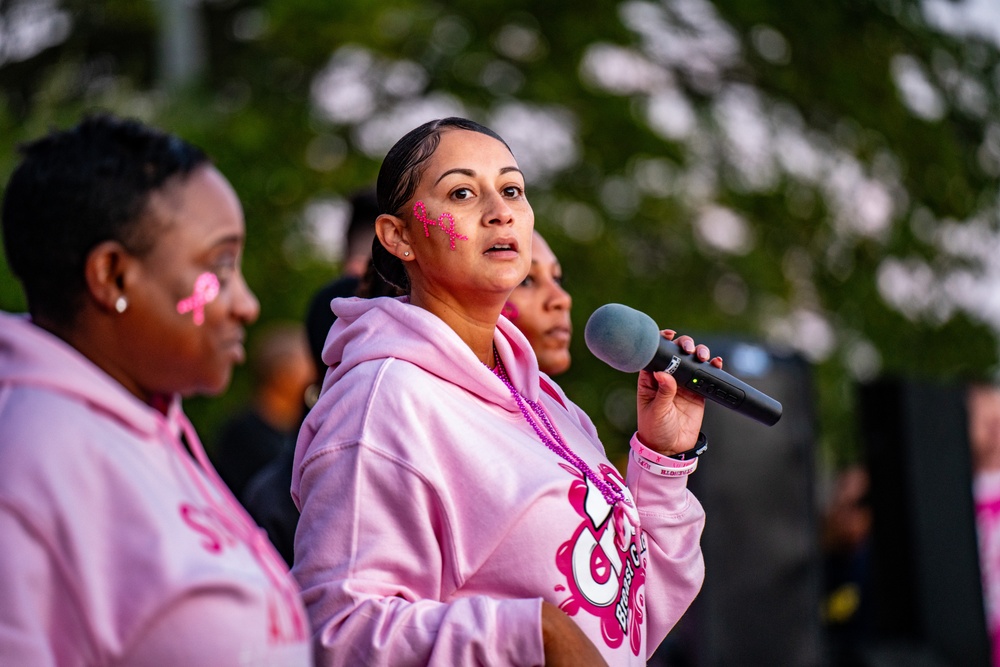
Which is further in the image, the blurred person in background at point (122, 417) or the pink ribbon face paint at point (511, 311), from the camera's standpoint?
the pink ribbon face paint at point (511, 311)

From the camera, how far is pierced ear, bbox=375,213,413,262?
2.08 m

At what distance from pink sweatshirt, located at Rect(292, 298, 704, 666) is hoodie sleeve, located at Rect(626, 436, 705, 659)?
124 mm

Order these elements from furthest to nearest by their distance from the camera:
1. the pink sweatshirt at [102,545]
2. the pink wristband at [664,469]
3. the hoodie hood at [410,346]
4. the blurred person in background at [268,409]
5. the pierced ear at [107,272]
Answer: the blurred person in background at [268,409], the pink wristband at [664,469], the hoodie hood at [410,346], the pierced ear at [107,272], the pink sweatshirt at [102,545]

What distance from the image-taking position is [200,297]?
1.61 metres

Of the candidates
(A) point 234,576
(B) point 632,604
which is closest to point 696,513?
(B) point 632,604

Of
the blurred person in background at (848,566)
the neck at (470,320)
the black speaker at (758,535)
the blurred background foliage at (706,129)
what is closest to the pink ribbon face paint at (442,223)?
the neck at (470,320)

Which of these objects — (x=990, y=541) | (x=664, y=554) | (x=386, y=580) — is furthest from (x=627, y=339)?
(x=990, y=541)

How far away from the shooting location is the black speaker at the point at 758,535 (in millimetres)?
5477

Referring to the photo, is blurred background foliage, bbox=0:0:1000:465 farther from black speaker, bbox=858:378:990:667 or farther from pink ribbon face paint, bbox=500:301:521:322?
pink ribbon face paint, bbox=500:301:521:322

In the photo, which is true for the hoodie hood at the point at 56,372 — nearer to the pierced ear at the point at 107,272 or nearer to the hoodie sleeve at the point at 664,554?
the pierced ear at the point at 107,272

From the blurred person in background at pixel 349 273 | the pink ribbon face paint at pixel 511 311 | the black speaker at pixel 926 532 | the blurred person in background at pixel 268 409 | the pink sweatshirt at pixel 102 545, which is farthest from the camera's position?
the black speaker at pixel 926 532

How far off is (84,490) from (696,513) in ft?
3.98

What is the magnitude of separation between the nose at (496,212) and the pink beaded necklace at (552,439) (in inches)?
10.7

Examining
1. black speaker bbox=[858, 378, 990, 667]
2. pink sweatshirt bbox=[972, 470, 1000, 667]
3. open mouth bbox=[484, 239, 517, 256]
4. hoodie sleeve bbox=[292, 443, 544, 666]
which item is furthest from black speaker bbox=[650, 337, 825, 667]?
hoodie sleeve bbox=[292, 443, 544, 666]
